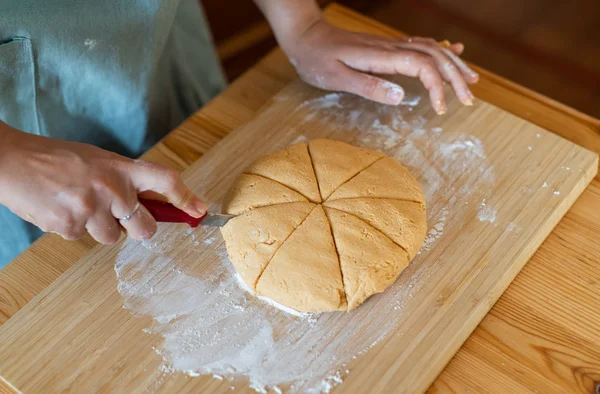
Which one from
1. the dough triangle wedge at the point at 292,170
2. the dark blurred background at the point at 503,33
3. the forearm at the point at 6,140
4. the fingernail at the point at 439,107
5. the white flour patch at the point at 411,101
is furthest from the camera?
the dark blurred background at the point at 503,33

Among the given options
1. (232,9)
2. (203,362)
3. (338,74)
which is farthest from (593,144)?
(232,9)

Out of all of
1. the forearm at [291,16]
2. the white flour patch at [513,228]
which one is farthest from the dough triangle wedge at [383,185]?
the forearm at [291,16]

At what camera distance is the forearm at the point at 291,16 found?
2.05 metres

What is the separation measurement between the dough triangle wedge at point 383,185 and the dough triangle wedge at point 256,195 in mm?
125

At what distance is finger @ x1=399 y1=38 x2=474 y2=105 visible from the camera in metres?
1.93

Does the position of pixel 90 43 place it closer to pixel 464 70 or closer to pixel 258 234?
pixel 258 234

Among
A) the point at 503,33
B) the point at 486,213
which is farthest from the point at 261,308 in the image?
the point at 503,33

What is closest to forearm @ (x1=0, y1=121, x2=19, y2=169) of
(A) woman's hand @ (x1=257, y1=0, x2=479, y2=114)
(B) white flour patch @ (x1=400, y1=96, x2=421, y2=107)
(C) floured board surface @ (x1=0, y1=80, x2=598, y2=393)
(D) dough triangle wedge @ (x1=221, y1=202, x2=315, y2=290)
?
(C) floured board surface @ (x1=0, y1=80, x2=598, y2=393)

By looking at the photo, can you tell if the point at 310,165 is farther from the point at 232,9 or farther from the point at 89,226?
the point at 232,9

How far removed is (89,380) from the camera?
1.45 m

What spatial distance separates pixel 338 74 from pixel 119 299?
98cm

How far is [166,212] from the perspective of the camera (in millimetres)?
1562

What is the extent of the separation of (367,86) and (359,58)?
102 mm

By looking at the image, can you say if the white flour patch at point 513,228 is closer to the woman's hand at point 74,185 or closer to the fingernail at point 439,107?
the fingernail at point 439,107
